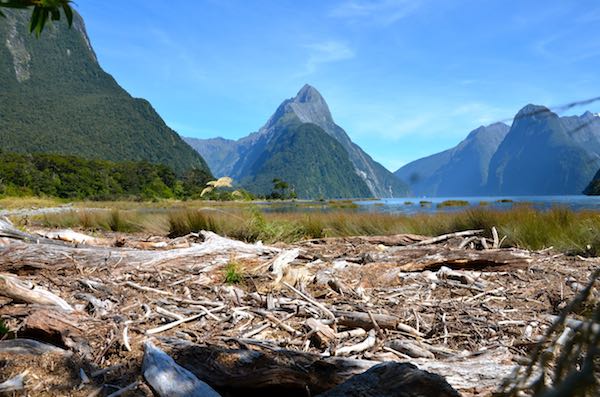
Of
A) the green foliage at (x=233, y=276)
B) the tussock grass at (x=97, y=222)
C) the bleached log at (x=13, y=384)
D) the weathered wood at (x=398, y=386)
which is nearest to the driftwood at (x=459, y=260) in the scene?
the green foliage at (x=233, y=276)

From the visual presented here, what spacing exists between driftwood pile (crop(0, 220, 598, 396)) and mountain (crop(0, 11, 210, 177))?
10117cm

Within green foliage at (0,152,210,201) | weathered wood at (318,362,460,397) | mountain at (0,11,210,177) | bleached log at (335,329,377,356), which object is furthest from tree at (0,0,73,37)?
mountain at (0,11,210,177)

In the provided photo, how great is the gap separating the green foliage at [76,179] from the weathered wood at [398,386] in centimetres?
4475

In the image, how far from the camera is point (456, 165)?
671 centimetres

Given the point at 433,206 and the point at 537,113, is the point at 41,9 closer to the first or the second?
the point at 537,113

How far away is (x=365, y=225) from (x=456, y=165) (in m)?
2.16

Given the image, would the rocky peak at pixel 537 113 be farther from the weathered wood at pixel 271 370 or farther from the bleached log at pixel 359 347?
the bleached log at pixel 359 347

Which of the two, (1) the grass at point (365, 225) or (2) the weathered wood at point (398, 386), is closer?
(2) the weathered wood at point (398, 386)

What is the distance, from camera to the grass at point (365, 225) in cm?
566

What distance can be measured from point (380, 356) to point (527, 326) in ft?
3.41

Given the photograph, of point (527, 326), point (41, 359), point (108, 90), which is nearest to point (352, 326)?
point (527, 326)

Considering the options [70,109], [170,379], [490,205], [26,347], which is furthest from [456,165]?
[70,109]

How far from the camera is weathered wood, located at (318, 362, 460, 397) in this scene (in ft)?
4.16

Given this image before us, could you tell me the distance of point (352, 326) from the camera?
232cm
